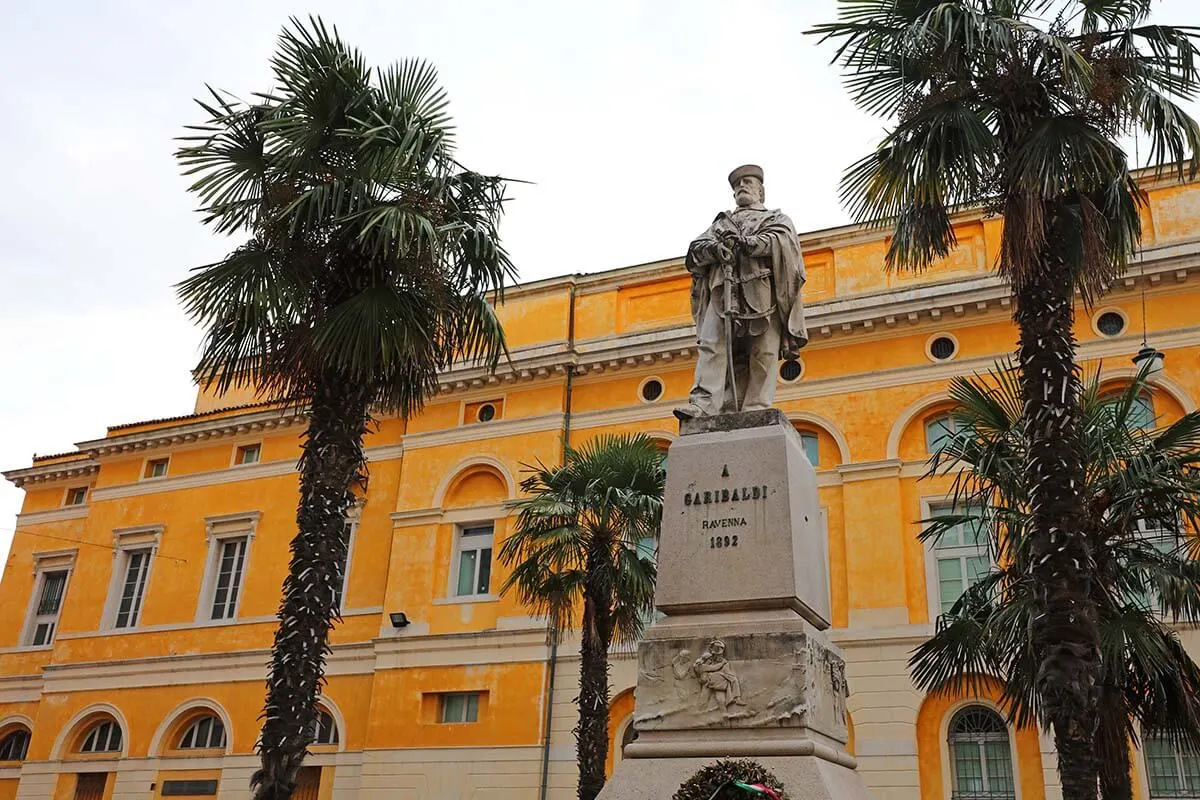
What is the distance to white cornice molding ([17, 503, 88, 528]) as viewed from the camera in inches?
1275

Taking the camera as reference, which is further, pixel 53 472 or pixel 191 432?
pixel 53 472

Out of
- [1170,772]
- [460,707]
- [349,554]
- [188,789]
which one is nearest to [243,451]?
[349,554]

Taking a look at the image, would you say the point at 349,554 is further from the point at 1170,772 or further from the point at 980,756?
the point at 1170,772

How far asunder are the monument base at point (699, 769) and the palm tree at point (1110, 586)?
489 centimetres

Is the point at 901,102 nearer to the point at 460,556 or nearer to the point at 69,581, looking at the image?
the point at 460,556

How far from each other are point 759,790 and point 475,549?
19591 mm

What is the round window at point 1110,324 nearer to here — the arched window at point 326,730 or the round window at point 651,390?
the round window at point 651,390

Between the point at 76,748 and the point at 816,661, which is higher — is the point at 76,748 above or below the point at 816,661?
above

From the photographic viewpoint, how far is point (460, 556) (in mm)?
25250

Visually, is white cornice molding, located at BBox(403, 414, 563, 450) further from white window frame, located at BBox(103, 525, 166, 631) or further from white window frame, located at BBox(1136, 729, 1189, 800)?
white window frame, located at BBox(1136, 729, 1189, 800)

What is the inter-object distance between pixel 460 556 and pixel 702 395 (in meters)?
18.3

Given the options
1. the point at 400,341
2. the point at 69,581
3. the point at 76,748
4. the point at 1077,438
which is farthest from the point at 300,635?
the point at 69,581

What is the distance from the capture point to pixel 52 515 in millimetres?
32812

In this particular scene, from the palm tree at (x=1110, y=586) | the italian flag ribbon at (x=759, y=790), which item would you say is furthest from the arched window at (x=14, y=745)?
the italian flag ribbon at (x=759, y=790)
